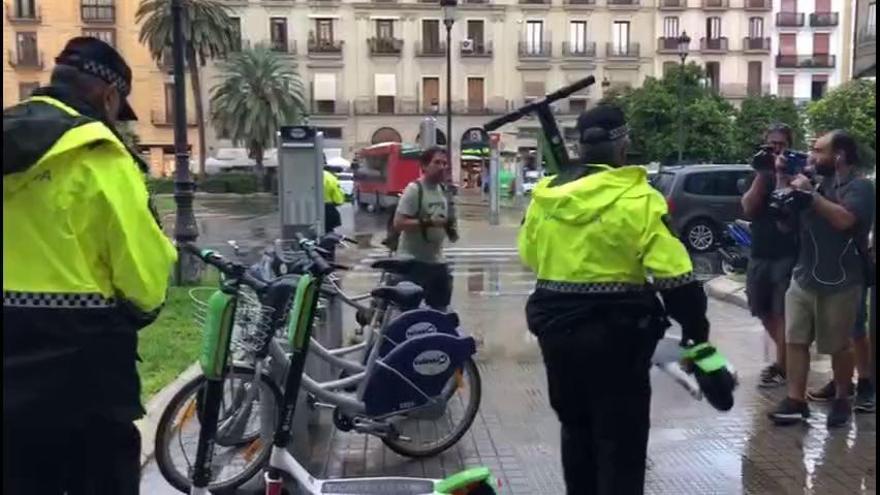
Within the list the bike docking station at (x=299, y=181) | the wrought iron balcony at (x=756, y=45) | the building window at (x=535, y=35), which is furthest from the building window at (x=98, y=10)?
the bike docking station at (x=299, y=181)

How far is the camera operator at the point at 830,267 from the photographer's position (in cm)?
598

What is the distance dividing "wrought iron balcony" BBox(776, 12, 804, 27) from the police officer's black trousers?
7701cm

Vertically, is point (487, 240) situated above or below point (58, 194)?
below

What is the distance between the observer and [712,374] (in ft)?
11.9

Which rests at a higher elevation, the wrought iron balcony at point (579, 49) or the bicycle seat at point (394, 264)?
the wrought iron balcony at point (579, 49)

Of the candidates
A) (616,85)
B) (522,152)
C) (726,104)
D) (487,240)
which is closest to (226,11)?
(522,152)

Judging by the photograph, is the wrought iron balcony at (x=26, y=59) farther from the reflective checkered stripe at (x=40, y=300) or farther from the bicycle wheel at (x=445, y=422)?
the reflective checkered stripe at (x=40, y=300)

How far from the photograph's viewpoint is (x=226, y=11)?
6078cm

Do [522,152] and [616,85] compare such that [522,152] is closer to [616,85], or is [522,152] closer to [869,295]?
[616,85]

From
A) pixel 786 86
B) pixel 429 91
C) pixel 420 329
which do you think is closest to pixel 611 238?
pixel 420 329

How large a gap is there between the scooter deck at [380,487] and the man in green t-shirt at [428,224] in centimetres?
330

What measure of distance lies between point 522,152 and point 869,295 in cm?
5678

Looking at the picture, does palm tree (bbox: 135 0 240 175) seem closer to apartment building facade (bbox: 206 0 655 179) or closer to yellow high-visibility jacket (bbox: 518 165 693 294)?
apartment building facade (bbox: 206 0 655 179)

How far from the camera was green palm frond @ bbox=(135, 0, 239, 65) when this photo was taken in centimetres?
5534
